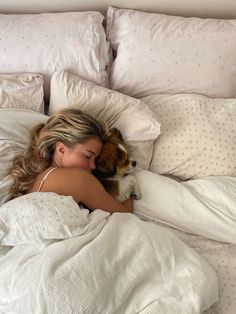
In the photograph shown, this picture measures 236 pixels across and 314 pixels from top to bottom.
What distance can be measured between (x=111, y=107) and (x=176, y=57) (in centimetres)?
35

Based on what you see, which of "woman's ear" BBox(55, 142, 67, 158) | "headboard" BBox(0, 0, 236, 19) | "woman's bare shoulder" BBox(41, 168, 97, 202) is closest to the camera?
"woman's bare shoulder" BBox(41, 168, 97, 202)

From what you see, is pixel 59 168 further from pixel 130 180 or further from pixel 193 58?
pixel 193 58

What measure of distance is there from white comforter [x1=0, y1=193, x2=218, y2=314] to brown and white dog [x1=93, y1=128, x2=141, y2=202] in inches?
7.9

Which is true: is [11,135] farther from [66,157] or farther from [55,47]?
[55,47]

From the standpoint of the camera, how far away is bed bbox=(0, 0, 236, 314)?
1.07 meters

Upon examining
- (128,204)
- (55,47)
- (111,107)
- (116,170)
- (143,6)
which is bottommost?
(128,204)

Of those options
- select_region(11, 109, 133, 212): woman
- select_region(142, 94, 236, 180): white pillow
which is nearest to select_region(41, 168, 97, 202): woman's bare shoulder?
select_region(11, 109, 133, 212): woman

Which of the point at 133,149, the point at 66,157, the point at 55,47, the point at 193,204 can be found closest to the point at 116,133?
the point at 133,149

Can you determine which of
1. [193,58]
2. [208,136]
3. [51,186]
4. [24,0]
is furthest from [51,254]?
[24,0]

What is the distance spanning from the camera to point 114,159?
142cm

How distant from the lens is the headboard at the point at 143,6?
180cm

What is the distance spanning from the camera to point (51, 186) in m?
1.30

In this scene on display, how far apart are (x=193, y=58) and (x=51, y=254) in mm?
991

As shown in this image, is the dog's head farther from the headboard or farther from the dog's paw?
the headboard
